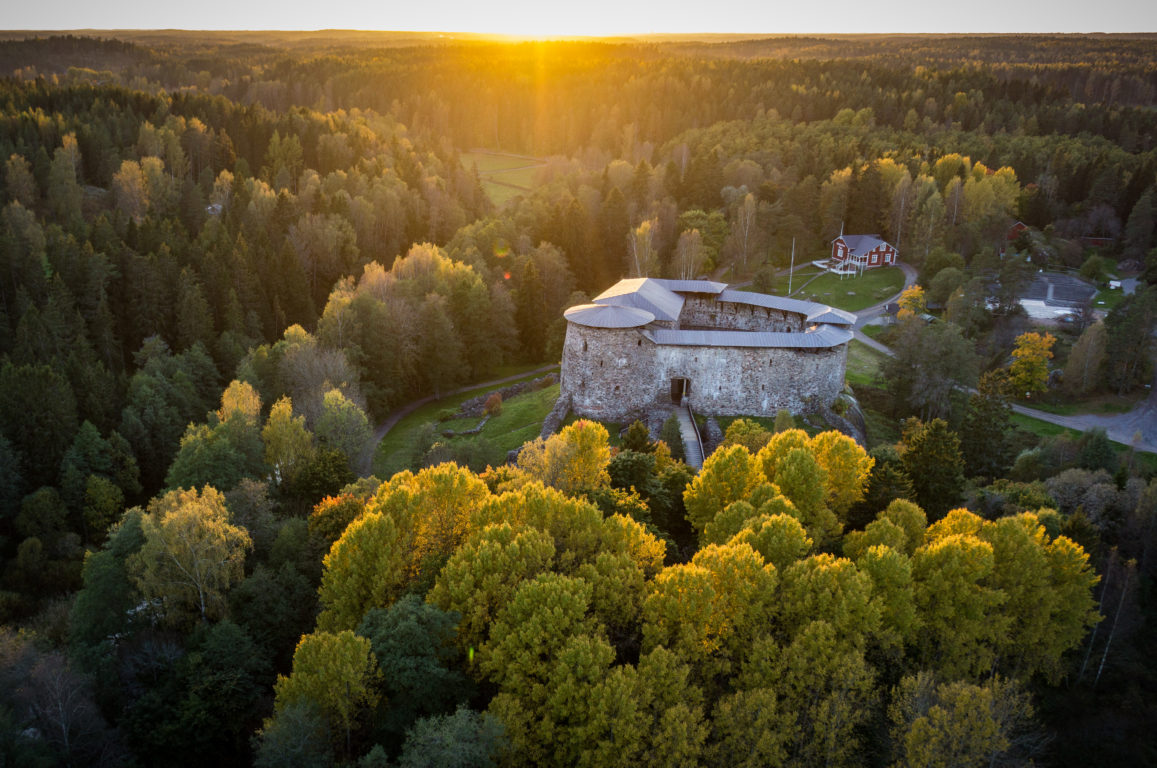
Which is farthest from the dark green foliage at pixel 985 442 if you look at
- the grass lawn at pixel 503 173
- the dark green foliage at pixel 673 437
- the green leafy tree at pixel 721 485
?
A: the grass lawn at pixel 503 173

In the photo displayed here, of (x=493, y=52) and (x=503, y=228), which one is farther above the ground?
(x=493, y=52)

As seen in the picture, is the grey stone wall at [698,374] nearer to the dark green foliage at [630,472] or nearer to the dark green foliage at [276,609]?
the dark green foliage at [630,472]

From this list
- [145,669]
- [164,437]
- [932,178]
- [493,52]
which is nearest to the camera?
[145,669]

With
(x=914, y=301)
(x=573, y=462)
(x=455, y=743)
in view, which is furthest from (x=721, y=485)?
(x=914, y=301)

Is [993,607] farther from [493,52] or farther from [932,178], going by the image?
[493,52]

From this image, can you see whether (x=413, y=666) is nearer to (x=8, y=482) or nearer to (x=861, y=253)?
(x=8, y=482)

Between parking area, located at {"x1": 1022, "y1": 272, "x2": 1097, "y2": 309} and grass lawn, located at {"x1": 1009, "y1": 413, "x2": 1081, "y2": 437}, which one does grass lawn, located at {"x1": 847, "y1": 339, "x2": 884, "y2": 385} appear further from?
parking area, located at {"x1": 1022, "y1": 272, "x2": 1097, "y2": 309}

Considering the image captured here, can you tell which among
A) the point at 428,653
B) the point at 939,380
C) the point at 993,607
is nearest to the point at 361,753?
the point at 428,653
